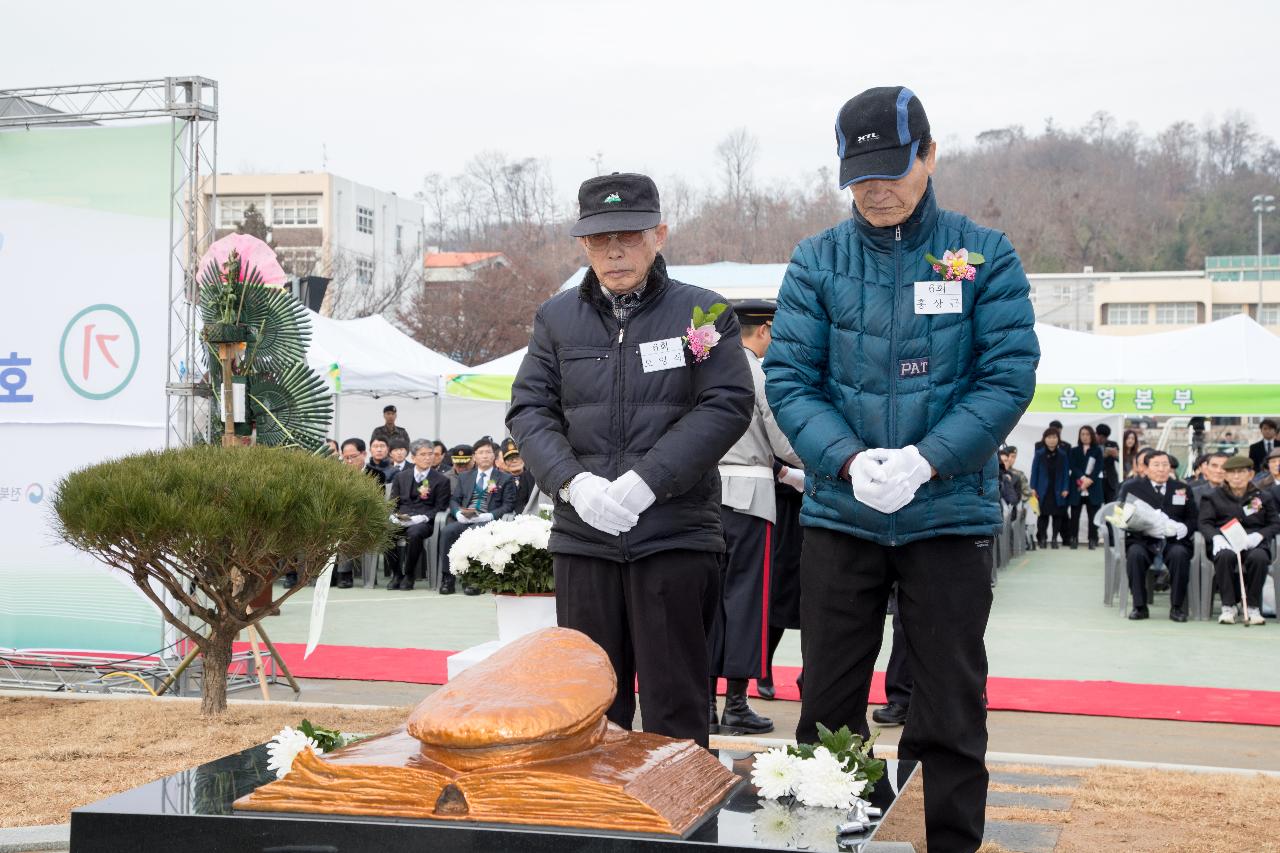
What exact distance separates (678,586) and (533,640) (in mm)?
747

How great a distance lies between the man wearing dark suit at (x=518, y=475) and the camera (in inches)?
493

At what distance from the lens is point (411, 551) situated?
1264 centimetres

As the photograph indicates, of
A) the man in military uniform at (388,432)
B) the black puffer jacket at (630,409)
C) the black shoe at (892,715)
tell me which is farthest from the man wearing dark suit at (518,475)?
the black puffer jacket at (630,409)

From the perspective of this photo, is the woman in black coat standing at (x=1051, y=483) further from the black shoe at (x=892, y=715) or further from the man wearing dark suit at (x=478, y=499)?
the black shoe at (x=892, y=715)

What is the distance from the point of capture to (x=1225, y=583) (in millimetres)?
10266

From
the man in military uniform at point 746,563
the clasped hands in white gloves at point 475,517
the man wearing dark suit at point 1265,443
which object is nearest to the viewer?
the man in military uniform at point 746,563

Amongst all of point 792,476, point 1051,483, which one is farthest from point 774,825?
point 1051,483

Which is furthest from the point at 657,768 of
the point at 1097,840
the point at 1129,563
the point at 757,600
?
the point at 1129,563

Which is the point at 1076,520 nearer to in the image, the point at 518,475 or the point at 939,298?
the point at 518,475

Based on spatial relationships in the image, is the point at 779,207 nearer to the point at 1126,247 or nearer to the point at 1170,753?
the point at 1126,247

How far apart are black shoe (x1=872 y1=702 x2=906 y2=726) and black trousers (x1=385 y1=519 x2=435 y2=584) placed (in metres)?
7.28

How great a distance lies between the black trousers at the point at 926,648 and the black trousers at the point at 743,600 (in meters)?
2.58

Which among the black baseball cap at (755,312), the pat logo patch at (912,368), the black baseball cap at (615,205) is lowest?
the pat logo patch at (912,368)

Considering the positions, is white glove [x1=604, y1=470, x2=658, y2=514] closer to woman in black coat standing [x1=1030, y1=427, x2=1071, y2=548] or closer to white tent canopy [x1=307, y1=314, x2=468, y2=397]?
white tent canopy [x1=307, y1=314, x2=468, y2=397]
